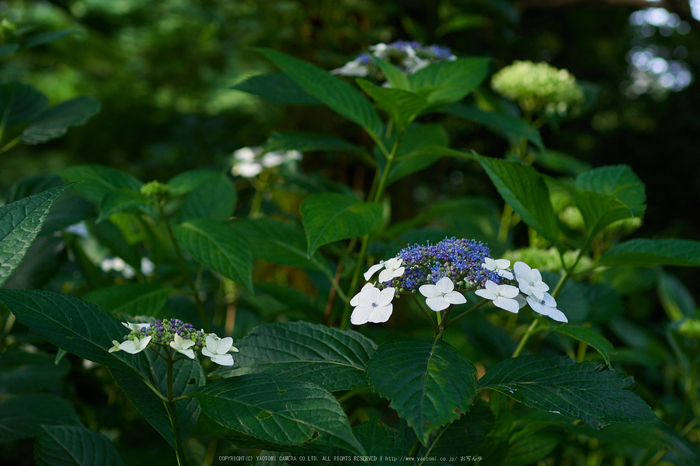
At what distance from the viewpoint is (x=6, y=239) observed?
58 cm

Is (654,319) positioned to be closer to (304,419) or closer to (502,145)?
(502,145)

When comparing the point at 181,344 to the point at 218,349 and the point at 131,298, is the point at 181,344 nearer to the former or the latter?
the point at 218,349

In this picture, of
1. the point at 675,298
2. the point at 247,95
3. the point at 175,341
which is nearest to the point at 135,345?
the point at 175,341

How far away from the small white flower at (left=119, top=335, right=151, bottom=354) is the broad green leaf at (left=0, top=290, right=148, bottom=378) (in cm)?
2

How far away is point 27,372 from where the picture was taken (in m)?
1.00

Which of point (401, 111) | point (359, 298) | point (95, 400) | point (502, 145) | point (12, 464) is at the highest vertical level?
point (401, 111)

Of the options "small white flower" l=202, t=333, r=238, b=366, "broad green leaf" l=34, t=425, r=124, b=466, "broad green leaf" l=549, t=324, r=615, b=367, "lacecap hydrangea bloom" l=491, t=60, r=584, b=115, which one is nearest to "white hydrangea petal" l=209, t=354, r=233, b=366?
"small white flower" l=202, t=333, r=238, b=366

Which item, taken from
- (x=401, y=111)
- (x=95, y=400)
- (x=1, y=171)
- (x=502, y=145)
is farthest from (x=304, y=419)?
(x=1, y=171)

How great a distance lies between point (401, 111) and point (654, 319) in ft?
13.3

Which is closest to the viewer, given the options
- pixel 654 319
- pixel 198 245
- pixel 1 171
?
pixel 198 245

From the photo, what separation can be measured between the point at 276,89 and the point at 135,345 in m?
0.67

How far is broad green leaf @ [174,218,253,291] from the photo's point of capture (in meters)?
0.85

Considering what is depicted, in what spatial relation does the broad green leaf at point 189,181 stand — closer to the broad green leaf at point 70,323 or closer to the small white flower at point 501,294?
the broad green leaf at point 70,323

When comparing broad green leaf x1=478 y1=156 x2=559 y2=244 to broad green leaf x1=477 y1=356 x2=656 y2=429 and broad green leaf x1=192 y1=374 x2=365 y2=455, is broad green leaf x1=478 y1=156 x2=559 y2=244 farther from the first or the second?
broad green leaf x1=192 y1=374 x2=365 y2=455
